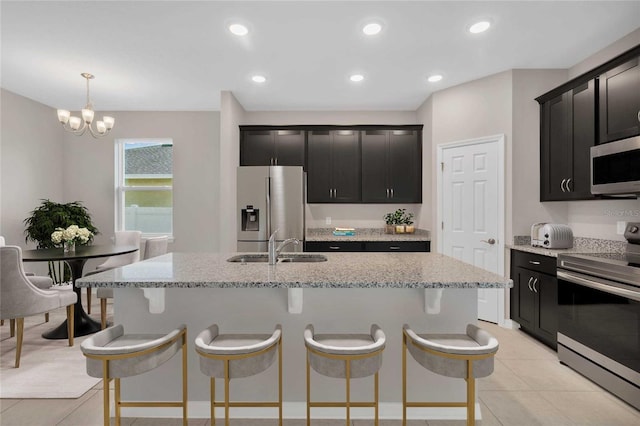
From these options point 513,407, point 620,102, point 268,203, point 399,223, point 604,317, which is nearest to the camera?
point 513,407

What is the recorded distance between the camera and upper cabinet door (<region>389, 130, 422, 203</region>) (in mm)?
4793

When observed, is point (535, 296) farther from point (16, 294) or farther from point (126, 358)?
point (16, 294)

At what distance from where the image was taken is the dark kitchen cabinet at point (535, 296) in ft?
9.70

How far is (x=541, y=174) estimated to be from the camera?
3.54 meters

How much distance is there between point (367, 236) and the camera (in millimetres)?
4750

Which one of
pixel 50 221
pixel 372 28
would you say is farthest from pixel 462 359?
pixel 50 221

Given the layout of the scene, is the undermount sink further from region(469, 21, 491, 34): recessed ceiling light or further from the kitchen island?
region(469, 21, 491, 34): recessed ceiling light

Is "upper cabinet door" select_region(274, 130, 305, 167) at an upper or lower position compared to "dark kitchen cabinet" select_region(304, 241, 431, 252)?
upper

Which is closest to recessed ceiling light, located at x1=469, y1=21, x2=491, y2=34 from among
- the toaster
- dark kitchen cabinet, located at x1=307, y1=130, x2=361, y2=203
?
the toaster

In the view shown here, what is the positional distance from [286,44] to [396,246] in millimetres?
2699

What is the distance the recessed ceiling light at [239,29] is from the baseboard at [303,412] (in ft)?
9.11

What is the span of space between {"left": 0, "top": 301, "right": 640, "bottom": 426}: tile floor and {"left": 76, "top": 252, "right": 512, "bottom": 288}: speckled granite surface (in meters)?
0.90

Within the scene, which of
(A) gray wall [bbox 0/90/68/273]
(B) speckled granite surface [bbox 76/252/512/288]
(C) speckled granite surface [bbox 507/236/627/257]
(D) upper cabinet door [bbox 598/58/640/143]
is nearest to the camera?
(B) speckled granite surface [bbox 76/252/512/288]

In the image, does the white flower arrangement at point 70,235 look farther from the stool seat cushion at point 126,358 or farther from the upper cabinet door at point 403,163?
the upper cabinet door at point 403,163
